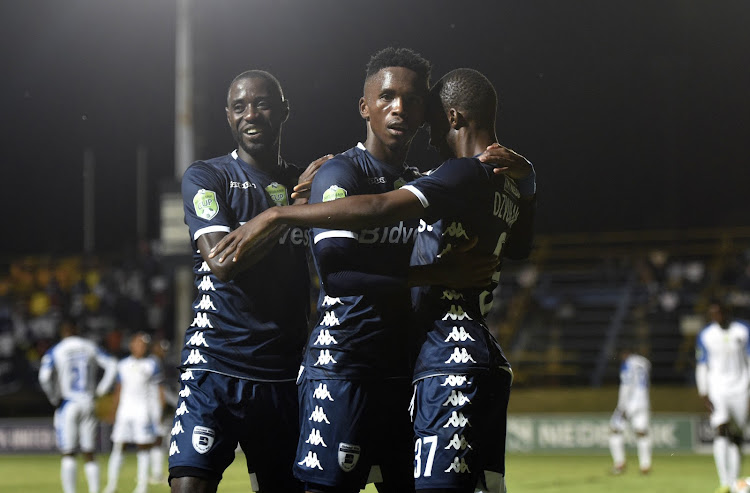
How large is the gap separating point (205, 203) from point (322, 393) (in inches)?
43.7

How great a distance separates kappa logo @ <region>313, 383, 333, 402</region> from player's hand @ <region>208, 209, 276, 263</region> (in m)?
0.61

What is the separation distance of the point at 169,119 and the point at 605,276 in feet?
34.4

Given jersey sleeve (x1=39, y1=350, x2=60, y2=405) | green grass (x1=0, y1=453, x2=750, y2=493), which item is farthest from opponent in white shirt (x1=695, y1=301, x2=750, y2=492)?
jersey sleeve (x1=39, y1=350, x2=60, y2=405)

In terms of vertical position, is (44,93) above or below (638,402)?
above

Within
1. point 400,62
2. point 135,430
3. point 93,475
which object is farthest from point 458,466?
point 135,430

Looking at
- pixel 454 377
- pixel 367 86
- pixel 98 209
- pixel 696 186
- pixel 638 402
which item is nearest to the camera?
pixel 454 377

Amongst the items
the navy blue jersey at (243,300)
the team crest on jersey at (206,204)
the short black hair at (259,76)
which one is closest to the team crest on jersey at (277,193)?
the navy blue jersey at (243,300)

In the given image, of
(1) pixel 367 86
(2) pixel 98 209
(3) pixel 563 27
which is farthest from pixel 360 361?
(2) pixel 98 209

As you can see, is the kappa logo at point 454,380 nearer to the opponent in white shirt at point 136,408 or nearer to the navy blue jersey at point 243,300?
the navy blue jersey at point 243,300

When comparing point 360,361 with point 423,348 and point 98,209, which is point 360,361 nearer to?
point 423,348

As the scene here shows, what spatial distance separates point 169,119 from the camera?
82.3 ft

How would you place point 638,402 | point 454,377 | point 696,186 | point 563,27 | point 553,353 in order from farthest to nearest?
point 696,186 → point 553,353 → point 638,402 → point 563,27 → point 454,377

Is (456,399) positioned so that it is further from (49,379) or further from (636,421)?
(636,421)

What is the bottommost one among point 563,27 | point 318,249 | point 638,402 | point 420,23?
point 638,402
